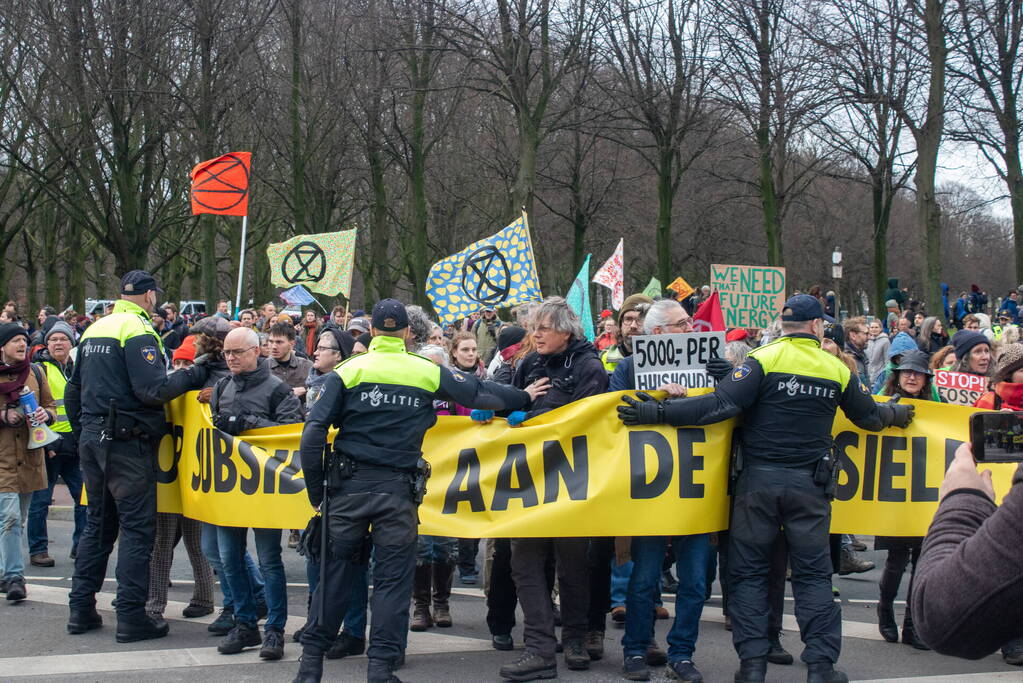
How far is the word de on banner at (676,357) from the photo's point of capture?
20.6ft

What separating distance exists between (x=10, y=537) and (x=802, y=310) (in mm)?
5696

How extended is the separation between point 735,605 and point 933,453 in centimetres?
176

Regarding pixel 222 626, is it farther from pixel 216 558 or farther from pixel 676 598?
pixel 676 598

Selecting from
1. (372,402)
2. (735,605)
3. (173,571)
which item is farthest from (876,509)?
(173,571)

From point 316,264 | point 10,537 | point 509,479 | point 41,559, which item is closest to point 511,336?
point 509,479

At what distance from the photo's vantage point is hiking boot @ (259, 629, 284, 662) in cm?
652

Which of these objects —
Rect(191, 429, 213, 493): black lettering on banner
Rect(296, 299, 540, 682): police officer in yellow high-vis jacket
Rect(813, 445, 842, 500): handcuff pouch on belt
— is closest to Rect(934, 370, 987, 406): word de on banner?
Rect(813, 445, 842, 500): handcuff pouch on belt

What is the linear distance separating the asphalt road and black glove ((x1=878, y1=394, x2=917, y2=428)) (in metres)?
1.39

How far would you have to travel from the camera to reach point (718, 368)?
6113 millimetres

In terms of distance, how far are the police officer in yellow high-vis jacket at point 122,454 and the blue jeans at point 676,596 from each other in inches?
119

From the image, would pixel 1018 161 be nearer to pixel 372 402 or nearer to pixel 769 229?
pixel 769 229

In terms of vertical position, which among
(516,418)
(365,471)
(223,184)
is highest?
(223,184)

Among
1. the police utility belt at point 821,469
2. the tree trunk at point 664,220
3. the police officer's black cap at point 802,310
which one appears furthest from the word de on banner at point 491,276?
the tree trunk at point 664,220

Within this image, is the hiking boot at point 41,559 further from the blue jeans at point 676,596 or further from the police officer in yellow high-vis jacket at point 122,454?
the blue jeans at point 676,596
